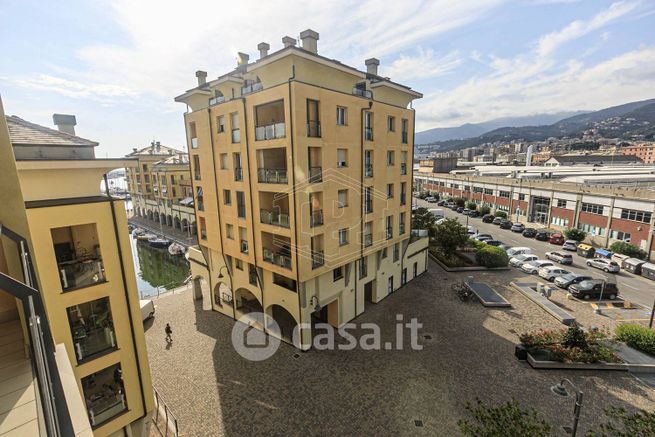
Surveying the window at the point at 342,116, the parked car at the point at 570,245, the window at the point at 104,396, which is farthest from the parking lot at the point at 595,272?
the window at the point at 104,396

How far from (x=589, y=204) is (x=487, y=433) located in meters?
46.5

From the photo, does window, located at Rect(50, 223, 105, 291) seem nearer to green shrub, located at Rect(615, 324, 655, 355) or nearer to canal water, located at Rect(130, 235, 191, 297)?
canal water, located at Rect(130, 235, 191, 297)

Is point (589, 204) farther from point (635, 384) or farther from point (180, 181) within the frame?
point (180, 181)

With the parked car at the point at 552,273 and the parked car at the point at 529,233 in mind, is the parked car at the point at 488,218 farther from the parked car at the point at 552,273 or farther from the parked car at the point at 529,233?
the parked car at the point at 552,273

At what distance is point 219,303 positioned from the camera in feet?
77.0

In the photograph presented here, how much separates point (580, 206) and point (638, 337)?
1234 inches

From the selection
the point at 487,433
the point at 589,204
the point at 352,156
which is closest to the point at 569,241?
the point at 589,204

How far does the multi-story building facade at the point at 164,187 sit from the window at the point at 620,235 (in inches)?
2467

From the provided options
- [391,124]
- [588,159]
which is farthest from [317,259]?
[588,159]

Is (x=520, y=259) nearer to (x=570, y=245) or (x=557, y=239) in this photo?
(x=570, y=245)

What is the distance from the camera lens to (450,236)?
31391mm

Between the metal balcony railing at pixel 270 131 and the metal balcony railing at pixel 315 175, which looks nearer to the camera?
the metal balcony railing at pixel 270 131

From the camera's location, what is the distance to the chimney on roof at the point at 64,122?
40.8 ft

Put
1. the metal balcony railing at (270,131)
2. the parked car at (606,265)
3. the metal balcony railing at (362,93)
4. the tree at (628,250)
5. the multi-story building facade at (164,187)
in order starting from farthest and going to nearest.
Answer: the multi-story building facade at (164,187) → the tree at (628,250) → the parked car at (606,265) → the metal balcony railing at (362,93) → the metal balcony railing at (270,131)
